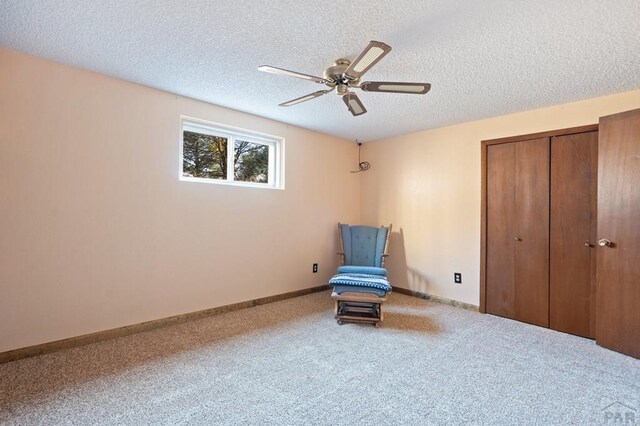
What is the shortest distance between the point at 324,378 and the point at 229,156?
2.51m

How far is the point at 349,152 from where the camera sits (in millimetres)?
4891

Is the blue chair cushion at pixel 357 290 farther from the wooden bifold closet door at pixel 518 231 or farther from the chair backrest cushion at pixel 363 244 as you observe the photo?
the wooden bifold closet door at pixel 518 231

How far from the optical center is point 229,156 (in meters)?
3.60

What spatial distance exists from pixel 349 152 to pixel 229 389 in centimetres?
368

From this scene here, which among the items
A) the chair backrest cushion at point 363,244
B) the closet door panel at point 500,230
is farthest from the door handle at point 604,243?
the chair backrest cushion at point 363,244

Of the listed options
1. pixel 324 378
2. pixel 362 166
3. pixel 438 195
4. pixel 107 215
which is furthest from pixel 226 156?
pixel 438 195

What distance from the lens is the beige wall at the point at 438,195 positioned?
11.8 feet

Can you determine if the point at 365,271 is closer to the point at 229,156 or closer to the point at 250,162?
the point at 250,162

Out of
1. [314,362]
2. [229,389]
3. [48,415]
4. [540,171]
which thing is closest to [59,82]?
[48,415]

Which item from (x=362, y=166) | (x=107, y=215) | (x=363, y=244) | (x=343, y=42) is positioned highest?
(x=343, y=42)

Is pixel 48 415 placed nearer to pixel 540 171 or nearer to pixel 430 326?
pixel 430 326

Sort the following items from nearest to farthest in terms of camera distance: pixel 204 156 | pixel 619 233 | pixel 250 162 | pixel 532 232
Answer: pixel 619 233 < pixel 532 232 < pixel 204 156 < pixel 250 162

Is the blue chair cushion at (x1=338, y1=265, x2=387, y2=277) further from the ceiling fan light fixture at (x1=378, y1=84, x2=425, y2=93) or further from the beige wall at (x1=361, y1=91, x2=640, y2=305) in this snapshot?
the ceiling fan light fixture at (x1=378, y1=84, x2=425, y2=93)

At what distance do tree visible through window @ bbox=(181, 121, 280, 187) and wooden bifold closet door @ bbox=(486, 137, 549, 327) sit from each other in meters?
2.58
